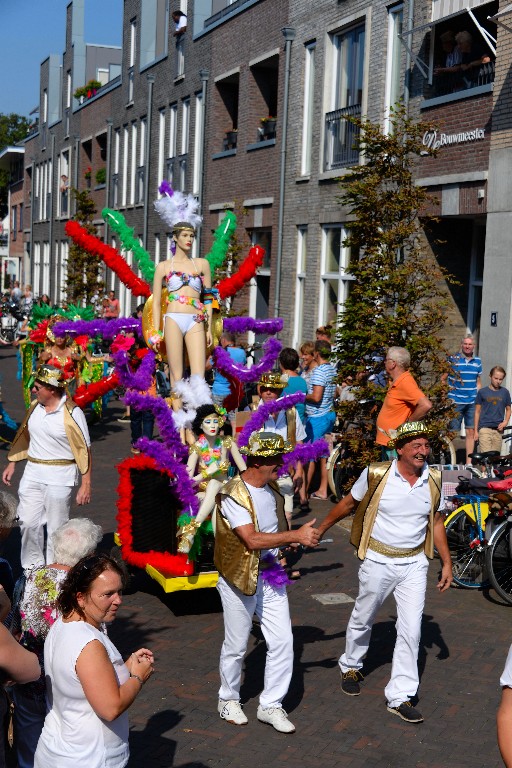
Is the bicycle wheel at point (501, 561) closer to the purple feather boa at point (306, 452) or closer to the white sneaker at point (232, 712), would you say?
the purple feather boa at point (306, 452)

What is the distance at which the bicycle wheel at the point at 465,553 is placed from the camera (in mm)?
9203

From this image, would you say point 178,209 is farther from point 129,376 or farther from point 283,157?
point 283,157

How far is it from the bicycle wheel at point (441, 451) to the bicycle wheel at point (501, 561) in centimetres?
270

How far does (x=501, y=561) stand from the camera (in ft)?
29.0

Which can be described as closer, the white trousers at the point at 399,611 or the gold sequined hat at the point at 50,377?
the white trousers at the point at 399,611

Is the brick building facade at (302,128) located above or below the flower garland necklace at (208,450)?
above

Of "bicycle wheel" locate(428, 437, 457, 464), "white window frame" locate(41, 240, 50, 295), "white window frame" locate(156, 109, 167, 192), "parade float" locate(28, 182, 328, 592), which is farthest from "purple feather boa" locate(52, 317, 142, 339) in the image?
"white window frame" locate(41, 240, 50, 295)

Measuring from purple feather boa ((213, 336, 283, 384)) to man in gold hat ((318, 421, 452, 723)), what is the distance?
3.39 meters

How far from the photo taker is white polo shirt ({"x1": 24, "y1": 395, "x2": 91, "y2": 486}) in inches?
316

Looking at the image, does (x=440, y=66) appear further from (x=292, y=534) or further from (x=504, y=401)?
(x=292, y=534)

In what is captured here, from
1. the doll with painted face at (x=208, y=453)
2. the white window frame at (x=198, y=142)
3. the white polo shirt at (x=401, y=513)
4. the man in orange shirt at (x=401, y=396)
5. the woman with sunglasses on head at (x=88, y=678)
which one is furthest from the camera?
the white window frame at (x=198, y=142)

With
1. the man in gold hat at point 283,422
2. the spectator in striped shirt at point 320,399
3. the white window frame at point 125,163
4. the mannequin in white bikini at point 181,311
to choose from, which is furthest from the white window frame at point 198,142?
the mannequin in white bikini at point 181,311

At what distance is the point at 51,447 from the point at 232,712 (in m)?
2.72

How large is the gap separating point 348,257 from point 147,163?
15.6 m
